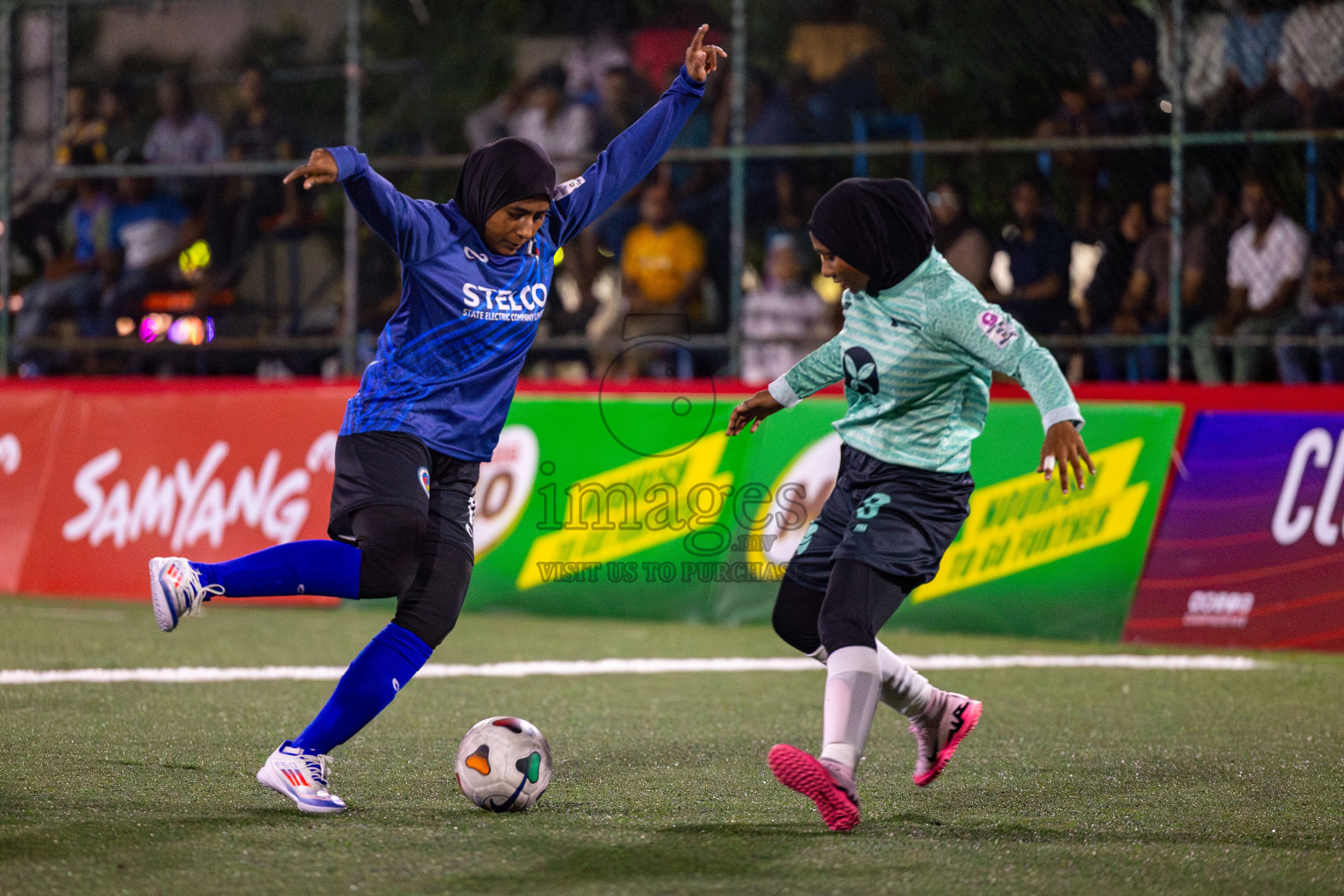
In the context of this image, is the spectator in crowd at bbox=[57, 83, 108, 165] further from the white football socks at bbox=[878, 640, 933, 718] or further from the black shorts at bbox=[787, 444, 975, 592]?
the white football socks at bbox=[878, 640, 933, 718]

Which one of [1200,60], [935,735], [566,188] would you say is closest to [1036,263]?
[1200,60]

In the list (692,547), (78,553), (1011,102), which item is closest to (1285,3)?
(1011,102)

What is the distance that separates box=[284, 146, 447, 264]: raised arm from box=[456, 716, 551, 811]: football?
1399mm

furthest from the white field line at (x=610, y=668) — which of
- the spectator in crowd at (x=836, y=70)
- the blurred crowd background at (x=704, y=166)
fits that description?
the spectator in crowd at (x=836, y=70)

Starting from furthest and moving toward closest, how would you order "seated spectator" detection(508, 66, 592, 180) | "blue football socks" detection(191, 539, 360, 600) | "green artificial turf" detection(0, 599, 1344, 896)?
1. "seated spectator" detection(508, 66, 592, 180)
2. "blue football socks" detection(191, 539, 360, 600)
3. "green artificial turf" detection(0, 599, 1344, 896)

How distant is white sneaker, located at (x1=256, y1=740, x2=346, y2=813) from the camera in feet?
15.1

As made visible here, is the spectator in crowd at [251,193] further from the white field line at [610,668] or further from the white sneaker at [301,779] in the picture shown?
the white sneaker at [301,779]

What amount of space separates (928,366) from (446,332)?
4.58ft

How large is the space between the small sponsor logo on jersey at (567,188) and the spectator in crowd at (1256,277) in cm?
595

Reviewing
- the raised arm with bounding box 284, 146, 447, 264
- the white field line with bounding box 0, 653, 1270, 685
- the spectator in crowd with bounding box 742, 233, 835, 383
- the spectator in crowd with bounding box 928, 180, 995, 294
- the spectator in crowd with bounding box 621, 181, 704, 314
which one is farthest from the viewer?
the spectator in crowd with bounding box 621, 181, 704, 314

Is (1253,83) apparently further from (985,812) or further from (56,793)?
(56,793)

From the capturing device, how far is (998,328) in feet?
15.2

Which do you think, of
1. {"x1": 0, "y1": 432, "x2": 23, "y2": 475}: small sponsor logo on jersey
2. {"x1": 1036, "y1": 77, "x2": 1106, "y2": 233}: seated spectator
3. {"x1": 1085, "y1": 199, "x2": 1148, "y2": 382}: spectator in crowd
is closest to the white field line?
{"x1": 1085, "y1": 199, "x2": 1148, "y2": 382}: spectator in crowd

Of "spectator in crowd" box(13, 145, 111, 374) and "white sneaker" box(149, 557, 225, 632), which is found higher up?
"spectator in crowd" box(13, 145, 111, 374)
